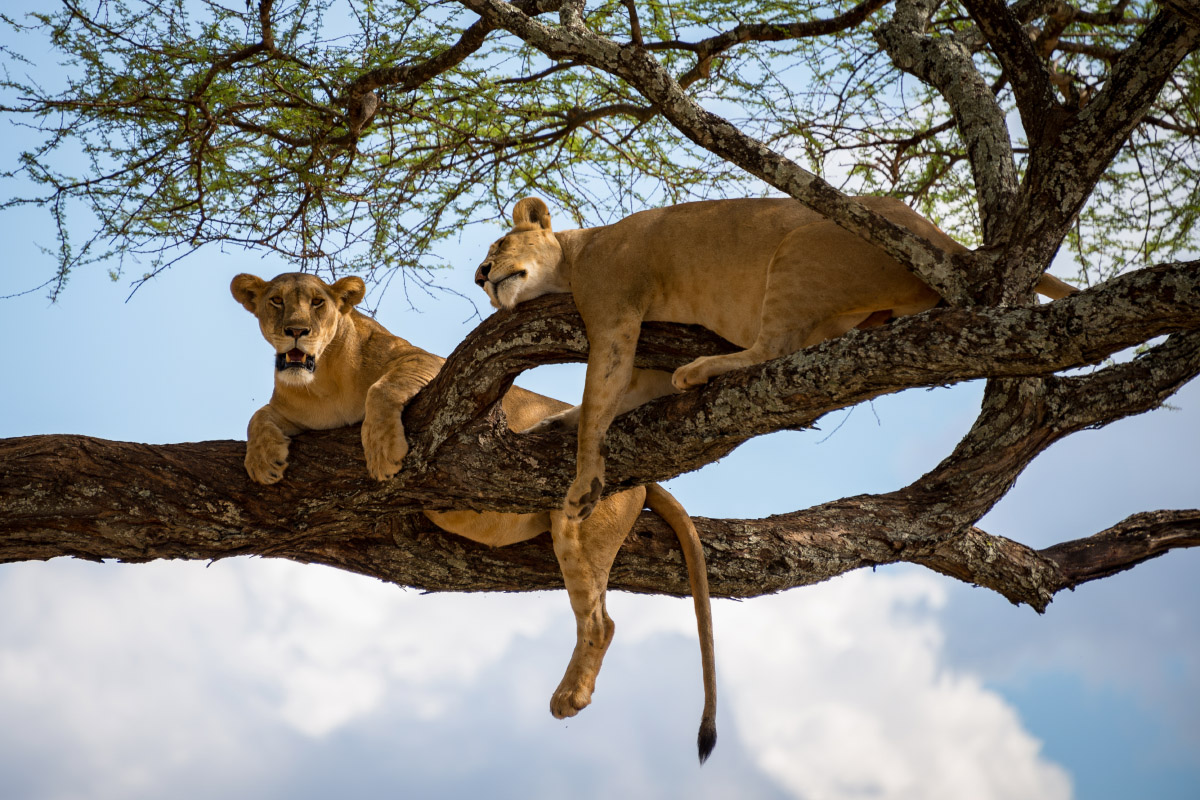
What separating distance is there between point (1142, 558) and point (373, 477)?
14.3 feet

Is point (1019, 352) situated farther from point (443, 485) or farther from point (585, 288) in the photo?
point (443, 485)

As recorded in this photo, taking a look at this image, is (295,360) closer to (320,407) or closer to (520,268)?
(320,407)

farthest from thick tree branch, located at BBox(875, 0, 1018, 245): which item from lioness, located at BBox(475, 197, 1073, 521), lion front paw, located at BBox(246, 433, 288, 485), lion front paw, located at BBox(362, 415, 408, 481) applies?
lion front paw, located at BBox(246, 433, 288, 485)

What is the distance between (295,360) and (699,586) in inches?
81.8

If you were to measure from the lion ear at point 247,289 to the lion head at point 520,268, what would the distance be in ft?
3.46

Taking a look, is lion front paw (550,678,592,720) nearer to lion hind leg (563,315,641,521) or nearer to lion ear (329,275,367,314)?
lion hind leg (563,315,641,521)

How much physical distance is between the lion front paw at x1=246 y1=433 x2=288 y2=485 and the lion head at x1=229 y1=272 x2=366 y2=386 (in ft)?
0.91

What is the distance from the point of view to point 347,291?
5047mm

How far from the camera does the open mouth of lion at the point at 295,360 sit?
4.66 metres

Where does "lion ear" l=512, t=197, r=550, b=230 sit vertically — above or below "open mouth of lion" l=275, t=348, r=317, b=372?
above

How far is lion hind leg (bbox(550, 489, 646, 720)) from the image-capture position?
4961 millimetres

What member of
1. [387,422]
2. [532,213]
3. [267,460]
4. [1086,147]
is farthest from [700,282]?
[267,460]

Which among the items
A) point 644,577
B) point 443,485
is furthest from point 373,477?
point 644,577

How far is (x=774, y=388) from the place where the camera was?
375cm
